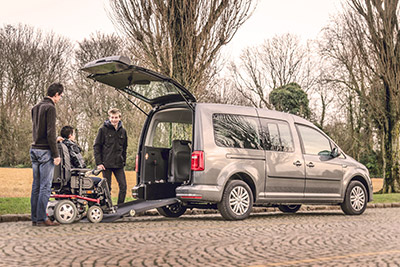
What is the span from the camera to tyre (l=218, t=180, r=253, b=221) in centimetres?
922

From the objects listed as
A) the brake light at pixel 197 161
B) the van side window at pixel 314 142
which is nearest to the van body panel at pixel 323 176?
the van side window at pixel 314 142

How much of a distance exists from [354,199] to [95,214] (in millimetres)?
5422

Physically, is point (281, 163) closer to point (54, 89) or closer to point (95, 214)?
point (95, 214)

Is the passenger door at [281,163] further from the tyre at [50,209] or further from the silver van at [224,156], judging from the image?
the tyre at [50,209]

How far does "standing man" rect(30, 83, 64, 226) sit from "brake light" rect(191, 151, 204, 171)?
217 centimetres

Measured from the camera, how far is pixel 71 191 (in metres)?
8.76

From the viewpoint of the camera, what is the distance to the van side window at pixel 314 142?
Result: 10.8 m

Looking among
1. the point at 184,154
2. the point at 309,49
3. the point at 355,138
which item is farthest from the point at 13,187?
the point at 309,49

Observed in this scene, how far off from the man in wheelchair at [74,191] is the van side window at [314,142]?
4007 millimetres

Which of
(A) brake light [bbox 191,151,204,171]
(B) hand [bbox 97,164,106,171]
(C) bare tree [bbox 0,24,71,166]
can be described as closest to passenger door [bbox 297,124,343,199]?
(A) brake light [bbox 191,151,204,171]

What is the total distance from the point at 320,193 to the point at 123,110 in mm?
25499

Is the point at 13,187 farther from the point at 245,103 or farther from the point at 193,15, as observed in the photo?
the point at 245,103

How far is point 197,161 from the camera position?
9.08m

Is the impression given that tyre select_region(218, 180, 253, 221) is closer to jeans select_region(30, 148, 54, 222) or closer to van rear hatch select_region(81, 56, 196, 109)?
van rear hatch select_region(81, 56, 196, 109)
